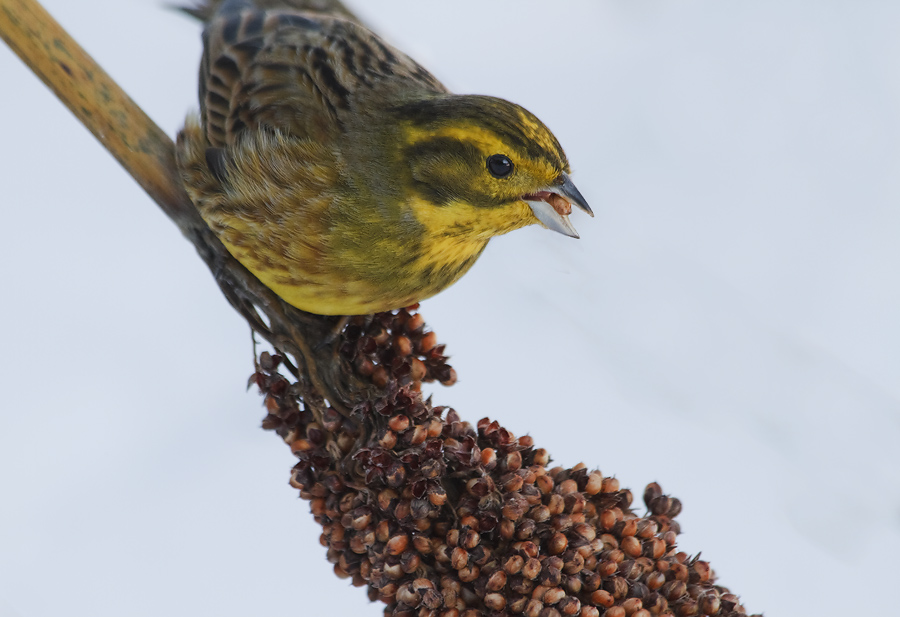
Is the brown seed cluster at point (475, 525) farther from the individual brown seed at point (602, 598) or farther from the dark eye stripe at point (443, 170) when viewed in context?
→ the dark eye stripe at point (443, 170)

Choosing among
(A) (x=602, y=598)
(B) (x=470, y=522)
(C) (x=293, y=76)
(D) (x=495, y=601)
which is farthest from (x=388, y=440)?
(C) (x=293, y=76)

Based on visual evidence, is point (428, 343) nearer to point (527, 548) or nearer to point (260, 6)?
point (527, 548)

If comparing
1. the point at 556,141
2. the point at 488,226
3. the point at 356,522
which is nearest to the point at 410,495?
the point at 356,522

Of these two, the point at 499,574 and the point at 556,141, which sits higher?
the point at 556,141

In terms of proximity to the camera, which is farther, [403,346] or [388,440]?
[403,346]

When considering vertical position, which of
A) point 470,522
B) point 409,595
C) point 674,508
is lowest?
point 409,595

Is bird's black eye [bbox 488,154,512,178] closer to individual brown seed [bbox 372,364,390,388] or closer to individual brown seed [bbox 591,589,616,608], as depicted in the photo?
individual brown seed [bbox 372,364,390,388]

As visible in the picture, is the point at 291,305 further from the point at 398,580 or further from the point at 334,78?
the point at 398,580
